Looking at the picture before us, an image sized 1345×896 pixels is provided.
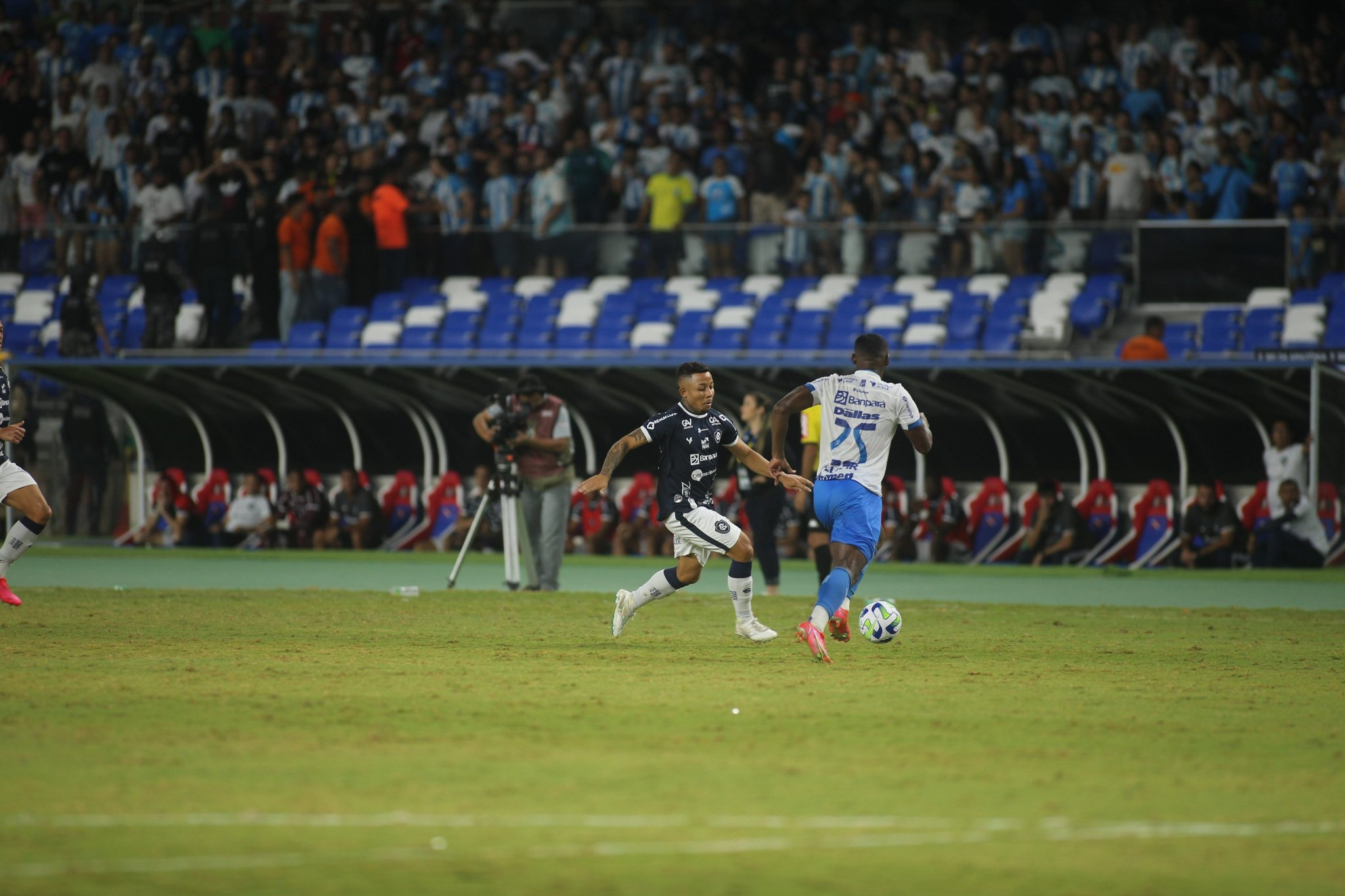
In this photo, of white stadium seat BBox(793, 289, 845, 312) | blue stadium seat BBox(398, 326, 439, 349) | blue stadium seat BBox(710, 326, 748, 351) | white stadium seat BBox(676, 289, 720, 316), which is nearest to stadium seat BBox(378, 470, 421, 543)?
blue stadium seat BBox(398, 326, 439, 349)

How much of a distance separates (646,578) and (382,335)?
6680mm

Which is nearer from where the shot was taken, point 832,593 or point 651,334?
point 832,593

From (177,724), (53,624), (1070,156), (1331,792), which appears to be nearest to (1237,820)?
(1331,792)

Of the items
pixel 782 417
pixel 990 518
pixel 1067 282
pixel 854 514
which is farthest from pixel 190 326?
pixel 854 514

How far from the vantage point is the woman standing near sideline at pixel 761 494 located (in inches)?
622

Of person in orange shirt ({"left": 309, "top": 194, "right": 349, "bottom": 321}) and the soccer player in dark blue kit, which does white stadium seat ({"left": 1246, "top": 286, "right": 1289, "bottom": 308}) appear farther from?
the soccer player in dark blue kit

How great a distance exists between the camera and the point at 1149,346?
20.0 metres

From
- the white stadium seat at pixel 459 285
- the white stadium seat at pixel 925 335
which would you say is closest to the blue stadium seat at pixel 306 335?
the white stadium seat at pixel 459 285

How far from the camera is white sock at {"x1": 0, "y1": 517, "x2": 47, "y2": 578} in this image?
13.7 meters

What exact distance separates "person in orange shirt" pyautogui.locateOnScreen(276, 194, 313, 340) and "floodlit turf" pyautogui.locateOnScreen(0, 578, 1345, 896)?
12588 mm

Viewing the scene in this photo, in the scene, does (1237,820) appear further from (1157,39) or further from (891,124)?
(1157,39)

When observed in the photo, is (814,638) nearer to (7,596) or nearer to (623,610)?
(623,610)

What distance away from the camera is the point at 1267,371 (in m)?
19.0

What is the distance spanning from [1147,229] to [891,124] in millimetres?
4348
